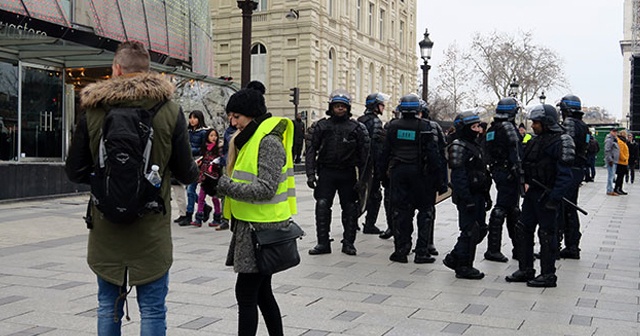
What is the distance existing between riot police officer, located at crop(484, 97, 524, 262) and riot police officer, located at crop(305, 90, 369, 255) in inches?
58.4

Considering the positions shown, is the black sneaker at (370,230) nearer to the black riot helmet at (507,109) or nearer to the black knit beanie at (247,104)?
the black riot helmet at (507,109)

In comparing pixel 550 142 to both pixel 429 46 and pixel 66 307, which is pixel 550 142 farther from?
pixel 429 46

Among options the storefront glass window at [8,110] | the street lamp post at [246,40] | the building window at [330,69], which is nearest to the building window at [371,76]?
the building window at [330,69]

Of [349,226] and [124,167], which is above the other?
[124,167]

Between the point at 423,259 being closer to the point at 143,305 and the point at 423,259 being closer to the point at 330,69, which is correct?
the point at 143,305

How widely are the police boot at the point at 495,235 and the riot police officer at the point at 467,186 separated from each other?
2.76ft

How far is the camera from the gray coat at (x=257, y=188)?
4008 mm

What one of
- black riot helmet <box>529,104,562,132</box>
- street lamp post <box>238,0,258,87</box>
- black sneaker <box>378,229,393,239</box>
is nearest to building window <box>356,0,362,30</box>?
street lamp post <box>238,0,258,87</box>

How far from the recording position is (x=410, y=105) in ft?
26.6

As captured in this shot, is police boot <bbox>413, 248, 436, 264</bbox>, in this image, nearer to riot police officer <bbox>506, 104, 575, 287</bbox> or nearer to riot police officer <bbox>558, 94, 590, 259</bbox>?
riot police officer <bbox>506, 104, 575, 287</bbox>

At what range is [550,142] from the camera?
7.00 m

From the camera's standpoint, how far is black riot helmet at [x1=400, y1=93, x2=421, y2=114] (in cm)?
810

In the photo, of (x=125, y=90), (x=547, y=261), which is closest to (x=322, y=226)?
(x=547, y=261)

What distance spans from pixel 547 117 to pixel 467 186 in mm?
1015
